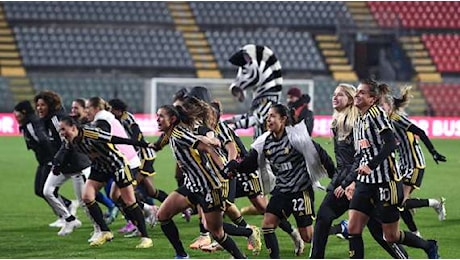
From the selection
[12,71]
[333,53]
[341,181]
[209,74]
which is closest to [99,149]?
[341,181]

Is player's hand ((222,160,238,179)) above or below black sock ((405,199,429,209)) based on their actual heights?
above

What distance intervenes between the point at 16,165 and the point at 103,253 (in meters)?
11.4

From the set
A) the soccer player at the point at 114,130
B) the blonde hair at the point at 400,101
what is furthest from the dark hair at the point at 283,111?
the soccer player at the point at 114,130

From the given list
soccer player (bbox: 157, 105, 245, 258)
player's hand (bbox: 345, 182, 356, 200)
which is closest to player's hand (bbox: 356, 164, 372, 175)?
player's hand (bbox: 345, 182, 356, 200)

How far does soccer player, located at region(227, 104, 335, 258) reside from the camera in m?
9.52

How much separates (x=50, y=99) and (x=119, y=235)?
1749mm

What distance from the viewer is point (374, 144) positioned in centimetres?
866

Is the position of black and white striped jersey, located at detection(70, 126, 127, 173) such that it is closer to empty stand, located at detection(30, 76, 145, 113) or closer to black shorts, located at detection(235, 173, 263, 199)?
black shorts, located at detection(235, 173, 263, 199)

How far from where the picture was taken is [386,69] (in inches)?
1539

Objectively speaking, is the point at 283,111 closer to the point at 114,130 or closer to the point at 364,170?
the point at 364,170

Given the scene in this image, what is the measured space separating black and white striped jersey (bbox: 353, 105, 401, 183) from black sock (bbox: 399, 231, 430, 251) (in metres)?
0.62

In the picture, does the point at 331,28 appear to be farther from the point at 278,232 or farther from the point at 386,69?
the point at 278,232

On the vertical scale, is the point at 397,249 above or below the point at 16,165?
above

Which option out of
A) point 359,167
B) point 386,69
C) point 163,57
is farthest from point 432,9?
point 359,167
